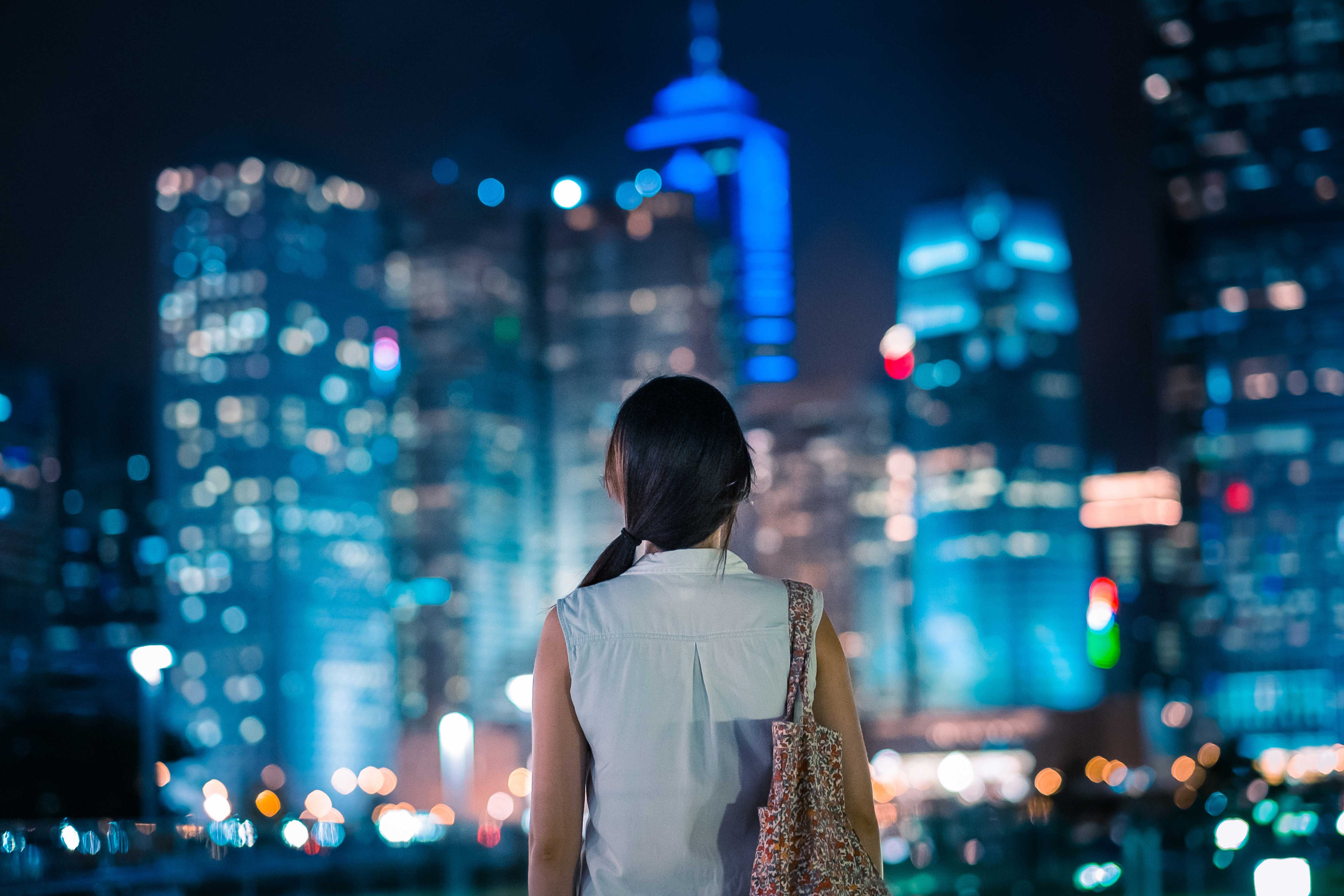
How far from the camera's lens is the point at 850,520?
299ft

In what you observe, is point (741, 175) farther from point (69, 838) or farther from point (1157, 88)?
point (69, 838)

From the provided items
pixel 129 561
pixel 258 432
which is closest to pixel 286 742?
pixel 258 432

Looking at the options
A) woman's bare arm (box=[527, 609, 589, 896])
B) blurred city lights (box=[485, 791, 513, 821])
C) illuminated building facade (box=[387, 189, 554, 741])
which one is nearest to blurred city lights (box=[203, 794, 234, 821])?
blurred city lights (box=[485, 791, 513, 821])

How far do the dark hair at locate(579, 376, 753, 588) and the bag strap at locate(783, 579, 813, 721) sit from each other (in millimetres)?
107

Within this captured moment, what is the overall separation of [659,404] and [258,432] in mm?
74753

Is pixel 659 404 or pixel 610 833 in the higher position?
pixel 659 404

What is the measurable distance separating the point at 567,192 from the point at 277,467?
23.9m

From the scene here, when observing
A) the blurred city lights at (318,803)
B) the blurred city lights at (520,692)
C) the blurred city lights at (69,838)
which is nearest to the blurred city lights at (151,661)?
the blurred city lights at (69,838)

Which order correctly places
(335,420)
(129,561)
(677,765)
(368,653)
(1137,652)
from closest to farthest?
(677,765)
(129,561)
(368,653)
(335,420)
(1137,652)

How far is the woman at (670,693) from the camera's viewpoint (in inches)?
58.4

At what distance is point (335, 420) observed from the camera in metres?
76.2

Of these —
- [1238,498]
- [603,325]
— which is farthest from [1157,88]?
[603,325]

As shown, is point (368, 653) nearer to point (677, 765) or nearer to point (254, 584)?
point (254, 584)

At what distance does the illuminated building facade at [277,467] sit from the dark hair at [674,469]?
66.2m
